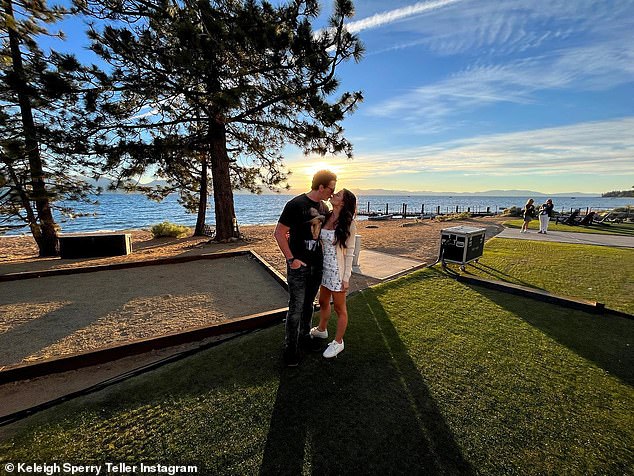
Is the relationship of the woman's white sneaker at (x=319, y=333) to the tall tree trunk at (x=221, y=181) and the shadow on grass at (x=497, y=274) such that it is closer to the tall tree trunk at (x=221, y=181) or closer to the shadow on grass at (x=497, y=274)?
the shadow on grass at (x=497, y=274)

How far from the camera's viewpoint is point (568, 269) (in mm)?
6078

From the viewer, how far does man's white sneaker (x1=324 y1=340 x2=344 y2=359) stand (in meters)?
2.73

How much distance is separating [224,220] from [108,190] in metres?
3.75

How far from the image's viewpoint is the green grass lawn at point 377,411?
1703 millimetres

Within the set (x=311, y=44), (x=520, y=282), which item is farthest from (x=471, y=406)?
(x=311, y=44)

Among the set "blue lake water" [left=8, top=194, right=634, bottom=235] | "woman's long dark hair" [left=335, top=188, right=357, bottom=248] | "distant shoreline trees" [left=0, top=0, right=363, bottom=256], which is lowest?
"blue lake water" [left=8, top=194, right=634, bottom=235]

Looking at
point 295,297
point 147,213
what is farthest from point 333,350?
point 147,213

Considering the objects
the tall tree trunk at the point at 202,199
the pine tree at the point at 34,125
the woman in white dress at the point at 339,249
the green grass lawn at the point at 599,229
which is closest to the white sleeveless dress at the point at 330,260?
the woman in white dress at the point at 339,249

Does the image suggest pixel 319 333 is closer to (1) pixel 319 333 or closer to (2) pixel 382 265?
(1) pixel 319 333

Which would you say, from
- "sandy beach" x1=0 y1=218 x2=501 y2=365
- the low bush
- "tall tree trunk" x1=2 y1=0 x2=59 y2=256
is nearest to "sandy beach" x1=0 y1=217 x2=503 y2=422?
"sandy beach" x1=0 y1=218 x2=501 y2=365

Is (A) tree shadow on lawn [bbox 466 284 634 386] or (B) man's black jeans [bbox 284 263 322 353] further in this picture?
(A) tree shadow on lawn [bbox 466 284 634 386]

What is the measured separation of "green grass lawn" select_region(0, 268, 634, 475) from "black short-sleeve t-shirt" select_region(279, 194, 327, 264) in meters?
1.12

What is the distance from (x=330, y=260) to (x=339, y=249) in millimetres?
147

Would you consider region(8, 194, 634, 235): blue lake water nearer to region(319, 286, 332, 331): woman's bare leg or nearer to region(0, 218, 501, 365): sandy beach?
region(0, 218, 501, 365): sandy beach
